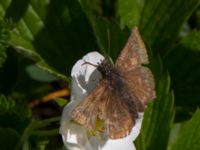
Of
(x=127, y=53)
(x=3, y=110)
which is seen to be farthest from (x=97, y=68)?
(x=3, y=110)

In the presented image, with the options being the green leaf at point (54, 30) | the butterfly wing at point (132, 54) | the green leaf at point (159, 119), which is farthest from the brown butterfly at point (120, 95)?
the green leaf at point (54, 30)

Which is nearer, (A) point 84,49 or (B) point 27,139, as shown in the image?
(B) point 27,139

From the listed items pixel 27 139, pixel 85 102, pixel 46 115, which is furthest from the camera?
pixel 46 115

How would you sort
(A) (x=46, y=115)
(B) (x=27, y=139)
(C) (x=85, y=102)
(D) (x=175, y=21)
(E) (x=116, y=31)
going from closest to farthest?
1. (C) (x=85, y=102)
2. (B) (x=27, y=139)
3. (E) (x=116, y=31)
4. (D) (x=175, y=21)
5. (A) (x=46, y=115)

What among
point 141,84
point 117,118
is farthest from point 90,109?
point 141,84

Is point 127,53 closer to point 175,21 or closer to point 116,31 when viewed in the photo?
point 116,31

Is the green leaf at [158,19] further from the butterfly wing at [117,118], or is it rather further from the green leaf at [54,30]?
the butterfly wing at [117,118]
